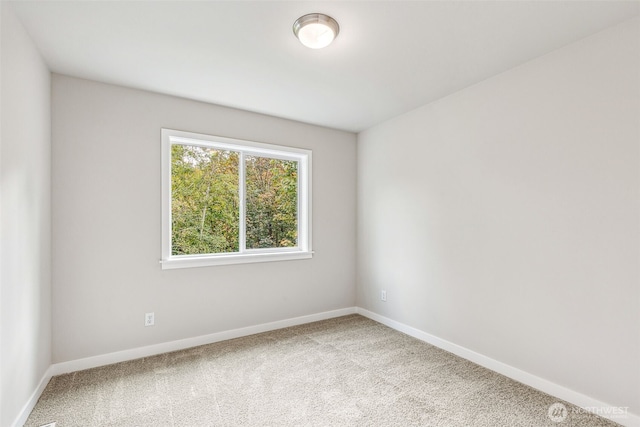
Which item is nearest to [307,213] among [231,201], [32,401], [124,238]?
[231,201]

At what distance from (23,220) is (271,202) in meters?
2.17

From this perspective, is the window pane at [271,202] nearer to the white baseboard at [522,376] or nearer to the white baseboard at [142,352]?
the white baseboard at [142,352]

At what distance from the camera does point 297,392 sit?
2.26 metres

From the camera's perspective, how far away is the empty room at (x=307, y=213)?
1.89 metres

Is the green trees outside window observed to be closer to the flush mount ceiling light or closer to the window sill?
the window sill

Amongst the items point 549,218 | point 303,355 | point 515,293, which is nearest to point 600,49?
point 549,218

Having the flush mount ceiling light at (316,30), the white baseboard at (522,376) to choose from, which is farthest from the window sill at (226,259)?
the flush mount ceiling light at (316,30)

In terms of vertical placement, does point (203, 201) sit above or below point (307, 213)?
above

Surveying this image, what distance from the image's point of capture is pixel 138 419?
77.0 inches

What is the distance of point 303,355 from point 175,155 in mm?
2258

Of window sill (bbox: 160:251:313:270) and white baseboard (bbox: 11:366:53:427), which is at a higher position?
window sill (bbox: 160:251:313:270)

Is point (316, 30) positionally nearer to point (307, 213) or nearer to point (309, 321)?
point (307, 213)

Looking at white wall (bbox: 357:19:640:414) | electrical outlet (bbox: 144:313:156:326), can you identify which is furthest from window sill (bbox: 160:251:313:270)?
white wall (bbox: 357:19:640:414)

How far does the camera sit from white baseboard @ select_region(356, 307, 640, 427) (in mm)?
1923
